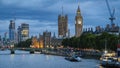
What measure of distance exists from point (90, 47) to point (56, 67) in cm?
8723

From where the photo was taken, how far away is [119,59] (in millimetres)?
91500

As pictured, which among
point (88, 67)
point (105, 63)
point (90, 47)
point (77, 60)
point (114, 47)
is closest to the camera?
point (105, 63)

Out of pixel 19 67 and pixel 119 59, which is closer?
pixel 119 59

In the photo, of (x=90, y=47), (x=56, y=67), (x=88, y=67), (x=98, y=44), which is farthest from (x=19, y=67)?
(x=90, y=47)

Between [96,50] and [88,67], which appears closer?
[88,67]

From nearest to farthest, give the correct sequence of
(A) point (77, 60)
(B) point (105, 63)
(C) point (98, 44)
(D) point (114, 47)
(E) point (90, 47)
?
→ 1. (B) point (105, 63)
2. (A) point (77, 60)
3. (D) point (114, 47)
4. (C) point (98, 44)
5. (E) point (90, 47)

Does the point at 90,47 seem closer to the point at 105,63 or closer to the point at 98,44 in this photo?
the point at 98,44

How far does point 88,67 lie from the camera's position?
108000 mm

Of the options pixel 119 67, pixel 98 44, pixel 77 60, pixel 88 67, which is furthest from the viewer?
pixel 98 44

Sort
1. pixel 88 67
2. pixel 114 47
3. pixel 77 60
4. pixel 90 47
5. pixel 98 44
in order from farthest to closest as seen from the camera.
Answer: pixel 90 47, pixel 98 44, pixel 114 47, pixel 77 60, pixel 88 67

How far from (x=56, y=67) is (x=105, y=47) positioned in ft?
185

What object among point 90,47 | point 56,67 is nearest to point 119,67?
point 56,67

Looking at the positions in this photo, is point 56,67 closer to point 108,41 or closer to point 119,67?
point 119,67

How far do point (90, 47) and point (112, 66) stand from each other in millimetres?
106731
